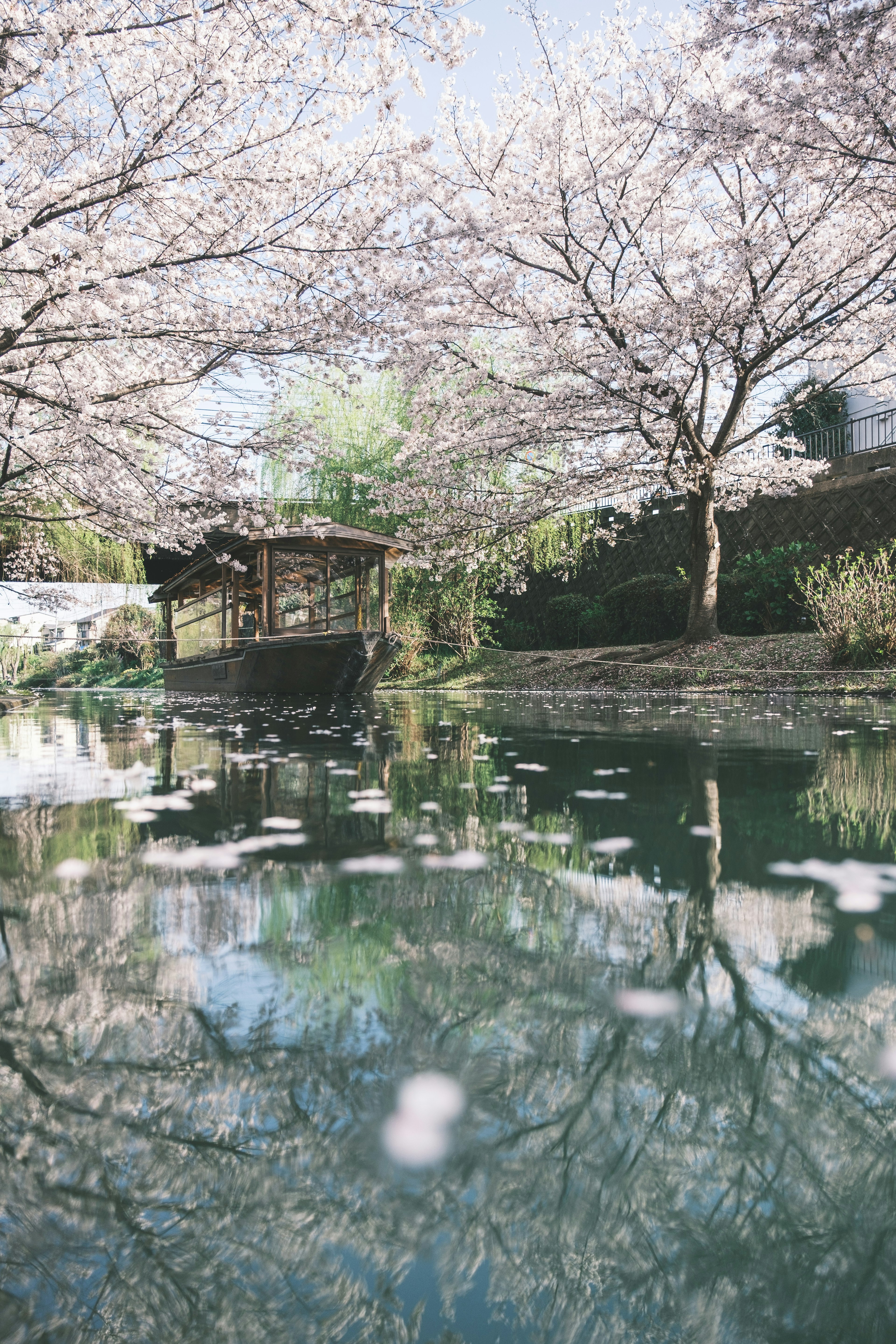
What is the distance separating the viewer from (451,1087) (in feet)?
2.72

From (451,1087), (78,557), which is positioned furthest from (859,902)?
(78,557)

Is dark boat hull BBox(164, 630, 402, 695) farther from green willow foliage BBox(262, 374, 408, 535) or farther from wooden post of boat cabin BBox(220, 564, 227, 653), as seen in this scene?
green willow foliage BBox(262, 374, 408, 535)

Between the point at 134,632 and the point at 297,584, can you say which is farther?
the point at 134,632

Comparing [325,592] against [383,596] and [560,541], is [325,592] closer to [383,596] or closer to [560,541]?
[383,596]

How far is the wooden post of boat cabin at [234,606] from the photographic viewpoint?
12.1m

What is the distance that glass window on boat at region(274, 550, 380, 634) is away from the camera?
40.2 ft

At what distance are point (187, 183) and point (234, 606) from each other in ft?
25.9

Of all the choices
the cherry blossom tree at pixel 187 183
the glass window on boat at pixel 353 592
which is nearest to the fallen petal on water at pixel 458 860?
the cherry blossom tree at pixel 187 183

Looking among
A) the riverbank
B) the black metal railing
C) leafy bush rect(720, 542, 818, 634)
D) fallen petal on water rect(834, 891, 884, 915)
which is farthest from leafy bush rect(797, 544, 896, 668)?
fallen petal on water rect(834, 891, 884, 915)

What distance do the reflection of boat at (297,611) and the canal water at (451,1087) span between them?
9009 mm

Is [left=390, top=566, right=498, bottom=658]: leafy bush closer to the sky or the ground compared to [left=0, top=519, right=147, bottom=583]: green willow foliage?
closer to the ground

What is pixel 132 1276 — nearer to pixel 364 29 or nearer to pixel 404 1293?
pixel 404 1293

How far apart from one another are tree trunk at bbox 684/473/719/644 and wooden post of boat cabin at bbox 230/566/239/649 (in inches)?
276

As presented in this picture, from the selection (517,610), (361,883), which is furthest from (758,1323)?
(517,610)
